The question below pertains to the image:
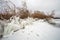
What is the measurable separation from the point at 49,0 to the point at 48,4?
0.05 meters

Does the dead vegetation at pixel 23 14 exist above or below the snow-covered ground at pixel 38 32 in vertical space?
above

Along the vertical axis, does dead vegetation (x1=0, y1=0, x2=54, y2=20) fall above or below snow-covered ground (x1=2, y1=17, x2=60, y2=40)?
above

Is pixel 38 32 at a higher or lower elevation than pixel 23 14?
lower

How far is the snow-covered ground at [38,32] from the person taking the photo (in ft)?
4.18

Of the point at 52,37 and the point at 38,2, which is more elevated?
the point at 38,2

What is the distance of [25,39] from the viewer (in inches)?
50.1

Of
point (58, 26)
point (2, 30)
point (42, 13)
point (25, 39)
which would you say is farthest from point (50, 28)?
point (2, 30)

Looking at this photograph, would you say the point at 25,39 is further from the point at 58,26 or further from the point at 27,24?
→ the point at 58,26

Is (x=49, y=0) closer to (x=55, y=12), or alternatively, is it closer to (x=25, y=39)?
(x=55, y=12)

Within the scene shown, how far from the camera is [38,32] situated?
129cm

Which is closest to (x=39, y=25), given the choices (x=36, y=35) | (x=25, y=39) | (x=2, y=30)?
(x=36, y=35)

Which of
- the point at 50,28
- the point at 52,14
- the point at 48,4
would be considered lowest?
the point at 50,28

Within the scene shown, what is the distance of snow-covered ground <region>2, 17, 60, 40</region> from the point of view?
50.2 inches

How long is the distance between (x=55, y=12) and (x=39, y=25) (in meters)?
0.24
